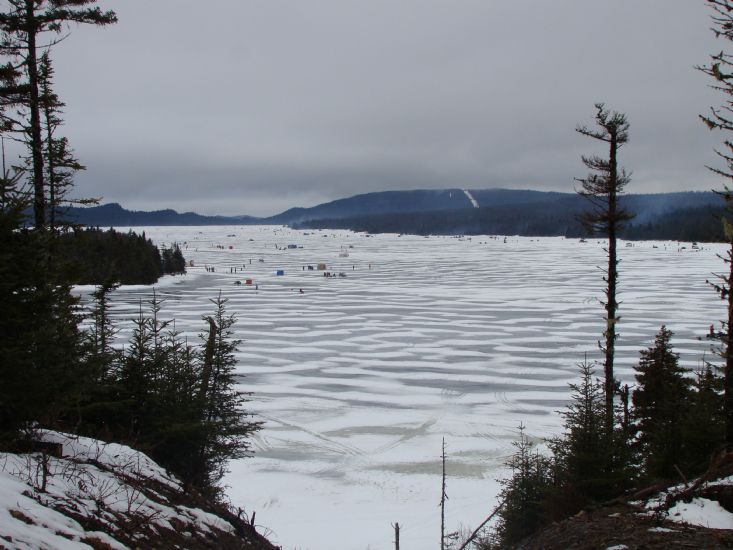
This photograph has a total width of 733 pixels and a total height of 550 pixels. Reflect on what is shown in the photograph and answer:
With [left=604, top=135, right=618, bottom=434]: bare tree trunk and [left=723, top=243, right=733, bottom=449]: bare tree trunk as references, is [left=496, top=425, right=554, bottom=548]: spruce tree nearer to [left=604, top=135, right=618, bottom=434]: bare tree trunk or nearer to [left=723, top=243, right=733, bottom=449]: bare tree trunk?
[left=723, top=243, right=733, bottom=449]: bare tree trunk

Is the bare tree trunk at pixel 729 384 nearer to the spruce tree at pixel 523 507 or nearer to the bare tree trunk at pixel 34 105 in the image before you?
the spruce tree at pixel 523 507

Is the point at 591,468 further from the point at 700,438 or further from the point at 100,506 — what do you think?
the point at 100,506

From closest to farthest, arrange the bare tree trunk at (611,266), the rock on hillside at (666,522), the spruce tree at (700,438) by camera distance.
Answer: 1. the rock on hillside at (666,522)
2. the spruce tree at (700,438)
3. the bare tree trunk at (611,266)

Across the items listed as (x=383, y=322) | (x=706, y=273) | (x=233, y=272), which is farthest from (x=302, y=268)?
(x=706, y=273)

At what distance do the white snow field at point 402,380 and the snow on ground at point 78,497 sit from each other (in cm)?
702

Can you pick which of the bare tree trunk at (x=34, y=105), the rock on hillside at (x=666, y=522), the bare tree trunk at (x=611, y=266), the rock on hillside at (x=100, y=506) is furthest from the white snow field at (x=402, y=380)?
the bare tree trunk at (x=34, y=105)

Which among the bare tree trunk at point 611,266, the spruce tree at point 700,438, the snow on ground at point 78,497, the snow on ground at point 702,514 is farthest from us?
the bare tree trunk at point 611,266

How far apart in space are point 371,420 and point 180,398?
10.7 meters

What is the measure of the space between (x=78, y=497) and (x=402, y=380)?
23.0 metres

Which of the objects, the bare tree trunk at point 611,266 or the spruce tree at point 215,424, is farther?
the bare tree trunk at point 611,266

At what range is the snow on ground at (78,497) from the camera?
189 inches

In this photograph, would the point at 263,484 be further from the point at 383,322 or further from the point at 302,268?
the point at 302,268

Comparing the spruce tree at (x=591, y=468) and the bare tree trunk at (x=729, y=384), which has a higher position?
the bare tree trunk at (x=729, y=384)

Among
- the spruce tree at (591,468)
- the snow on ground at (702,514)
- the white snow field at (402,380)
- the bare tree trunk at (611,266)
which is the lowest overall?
the white snow field at (402,380)
